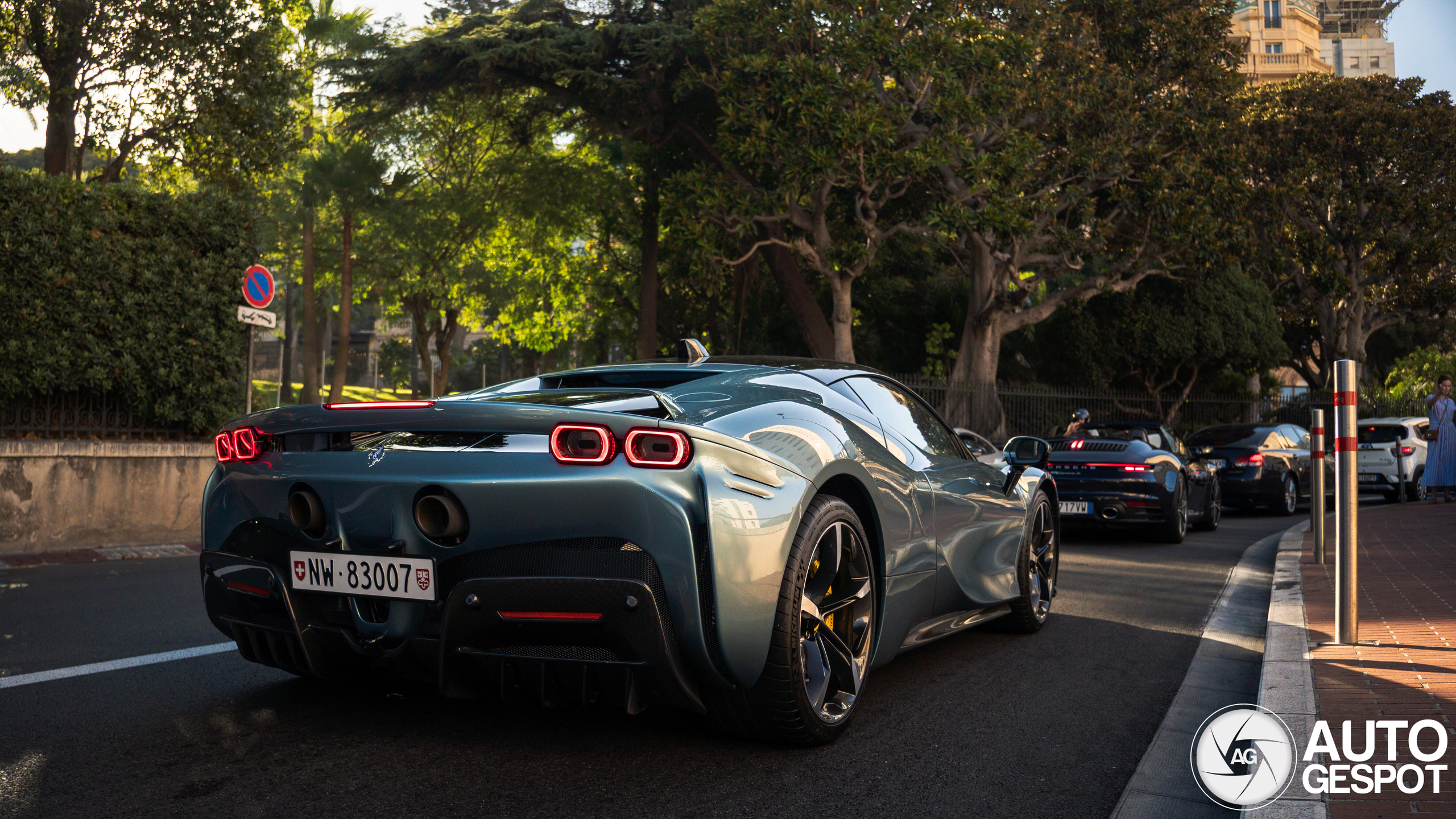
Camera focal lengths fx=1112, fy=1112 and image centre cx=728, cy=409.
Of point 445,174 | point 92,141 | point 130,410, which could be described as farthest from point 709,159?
point 445,174

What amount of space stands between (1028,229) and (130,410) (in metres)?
13.6

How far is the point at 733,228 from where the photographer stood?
1998 cm

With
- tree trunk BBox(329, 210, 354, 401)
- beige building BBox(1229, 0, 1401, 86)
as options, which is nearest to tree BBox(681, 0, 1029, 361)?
tree trunk BBox(329, 210, 354, 401)

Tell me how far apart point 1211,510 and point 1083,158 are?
820 centimetres

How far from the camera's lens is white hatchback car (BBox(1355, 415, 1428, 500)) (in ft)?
63.7

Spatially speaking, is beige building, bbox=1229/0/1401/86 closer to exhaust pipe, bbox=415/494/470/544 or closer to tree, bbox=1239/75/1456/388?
tree, bbox=1239/75/1456/388

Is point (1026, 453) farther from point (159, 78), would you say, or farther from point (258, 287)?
point (159, 78)

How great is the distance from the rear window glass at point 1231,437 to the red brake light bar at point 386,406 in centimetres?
1435

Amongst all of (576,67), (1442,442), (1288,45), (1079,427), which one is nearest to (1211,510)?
(1079,427)

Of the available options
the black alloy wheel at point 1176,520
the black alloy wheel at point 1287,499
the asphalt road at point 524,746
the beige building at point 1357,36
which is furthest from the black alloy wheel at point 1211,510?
the beige building at point 1357,36

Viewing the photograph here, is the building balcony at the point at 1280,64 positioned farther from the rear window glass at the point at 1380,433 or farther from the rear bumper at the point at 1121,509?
the rear bumper at the point at 1121,509

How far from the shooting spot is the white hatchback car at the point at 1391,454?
19.4 metres

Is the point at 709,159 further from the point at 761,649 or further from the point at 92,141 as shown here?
the point at 761,649

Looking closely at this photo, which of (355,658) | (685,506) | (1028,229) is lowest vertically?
(355,658)
